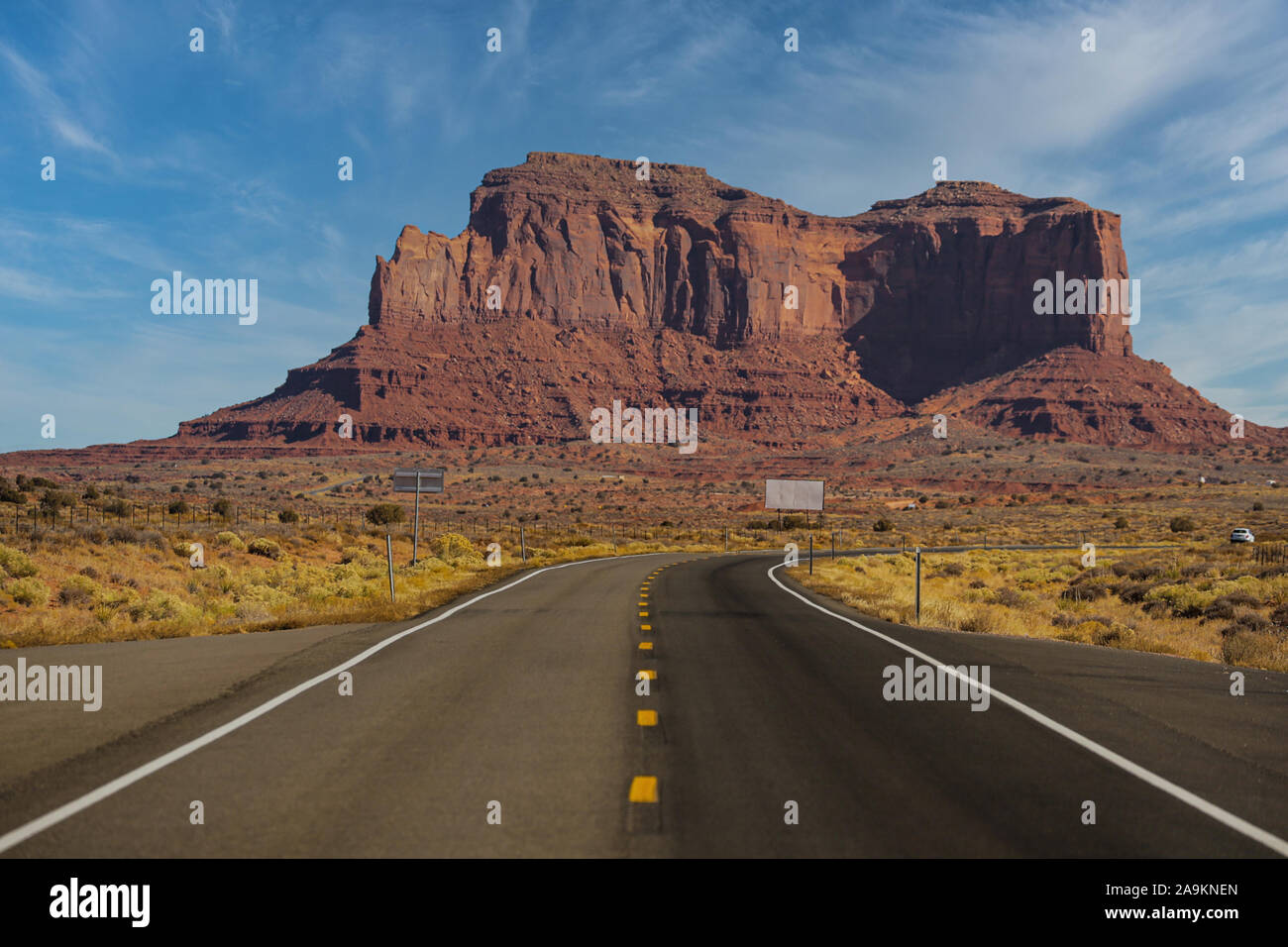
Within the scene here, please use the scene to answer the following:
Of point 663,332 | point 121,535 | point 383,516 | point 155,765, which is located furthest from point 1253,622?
point 663,332

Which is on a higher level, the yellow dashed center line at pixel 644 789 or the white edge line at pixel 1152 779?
the yellow dashed center line at pixel 644 789

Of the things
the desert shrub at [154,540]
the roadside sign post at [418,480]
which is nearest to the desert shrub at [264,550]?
the desert shrub at [154,540]

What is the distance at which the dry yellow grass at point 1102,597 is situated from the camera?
16.6 meters

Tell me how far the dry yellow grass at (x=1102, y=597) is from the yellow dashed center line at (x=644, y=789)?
10758mm

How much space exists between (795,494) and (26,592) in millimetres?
35716

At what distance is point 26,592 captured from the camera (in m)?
19.3

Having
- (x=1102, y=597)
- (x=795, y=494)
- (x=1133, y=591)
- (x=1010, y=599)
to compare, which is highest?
(x=795, y=494)

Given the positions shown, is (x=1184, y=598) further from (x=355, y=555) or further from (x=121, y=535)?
(x=121, y=535)

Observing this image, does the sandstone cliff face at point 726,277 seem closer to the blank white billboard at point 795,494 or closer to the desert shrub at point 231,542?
the blank white billboard at point 795,494

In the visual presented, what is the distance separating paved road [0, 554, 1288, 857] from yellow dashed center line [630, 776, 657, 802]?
30 millimetres

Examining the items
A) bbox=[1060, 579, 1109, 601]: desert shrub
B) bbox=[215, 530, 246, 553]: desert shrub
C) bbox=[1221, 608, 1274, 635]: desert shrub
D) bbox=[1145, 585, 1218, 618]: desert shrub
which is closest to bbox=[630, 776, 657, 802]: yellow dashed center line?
bbox=[1221, 608, 1274, 635]: desert shrub

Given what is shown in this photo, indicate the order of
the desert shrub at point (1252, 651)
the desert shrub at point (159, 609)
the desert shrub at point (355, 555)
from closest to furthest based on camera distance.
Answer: the desert shrub at point (1252, 651)
the desert shrub at point (159, 609)
the desert shrub at point (355, 555)

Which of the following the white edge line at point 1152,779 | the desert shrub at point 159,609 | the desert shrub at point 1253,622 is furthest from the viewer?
the desert shrub at point 159,609

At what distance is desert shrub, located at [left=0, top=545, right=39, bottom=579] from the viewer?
2072cm
